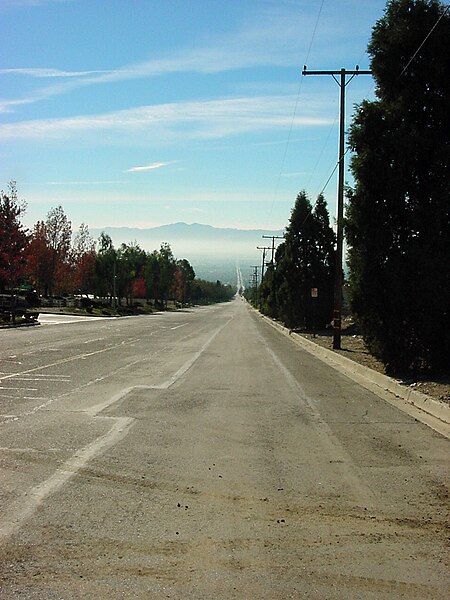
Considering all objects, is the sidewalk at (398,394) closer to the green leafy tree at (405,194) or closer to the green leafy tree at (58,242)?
the green leafy tree at (405,194)

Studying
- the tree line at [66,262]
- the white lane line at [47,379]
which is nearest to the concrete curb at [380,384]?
the white lane line at [47,379]

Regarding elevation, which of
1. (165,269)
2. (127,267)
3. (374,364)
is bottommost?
(374,364)

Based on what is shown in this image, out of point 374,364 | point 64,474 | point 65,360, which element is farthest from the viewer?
point 374,364

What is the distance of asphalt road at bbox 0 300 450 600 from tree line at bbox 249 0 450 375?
318 cm

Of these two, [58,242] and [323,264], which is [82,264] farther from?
[323,264]

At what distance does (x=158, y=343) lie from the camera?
27.2 metres

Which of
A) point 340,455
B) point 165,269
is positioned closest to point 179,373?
point 340,455

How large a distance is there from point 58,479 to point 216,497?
5.24ft

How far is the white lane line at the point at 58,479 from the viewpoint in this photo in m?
5.52

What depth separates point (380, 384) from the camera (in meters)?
15.3

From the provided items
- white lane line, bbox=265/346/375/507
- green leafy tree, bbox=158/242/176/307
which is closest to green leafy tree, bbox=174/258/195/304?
green leafy tree, bbox=158/242/176/307

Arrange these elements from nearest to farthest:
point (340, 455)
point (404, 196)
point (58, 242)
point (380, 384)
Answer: point (340, 455) → point (380, 384) → point (404, 196) → point (58, 242)

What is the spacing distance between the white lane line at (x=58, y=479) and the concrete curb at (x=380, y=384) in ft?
16.3

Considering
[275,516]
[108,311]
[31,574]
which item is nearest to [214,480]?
[275,516]
